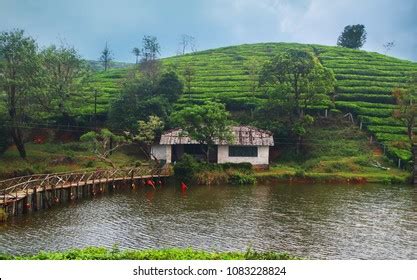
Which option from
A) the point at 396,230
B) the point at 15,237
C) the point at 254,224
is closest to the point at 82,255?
the point at 15,237

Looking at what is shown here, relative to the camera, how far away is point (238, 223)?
2702cm

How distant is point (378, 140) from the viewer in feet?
169

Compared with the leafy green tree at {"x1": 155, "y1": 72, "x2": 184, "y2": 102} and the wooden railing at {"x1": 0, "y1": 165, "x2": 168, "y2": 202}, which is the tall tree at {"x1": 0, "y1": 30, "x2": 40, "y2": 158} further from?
the leafy green tree at {"x1": 155, "y1": 72, "x2": 184, "y2": 102}

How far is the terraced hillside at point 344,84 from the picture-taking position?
55.6m

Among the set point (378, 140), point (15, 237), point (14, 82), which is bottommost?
point (15, 237)

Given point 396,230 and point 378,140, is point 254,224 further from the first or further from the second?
point 378,140

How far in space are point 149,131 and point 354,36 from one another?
7303 centimetres

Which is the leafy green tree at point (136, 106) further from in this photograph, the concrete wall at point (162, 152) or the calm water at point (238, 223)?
the calm water at point (238, 223)

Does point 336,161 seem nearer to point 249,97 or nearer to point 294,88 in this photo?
point 294,88

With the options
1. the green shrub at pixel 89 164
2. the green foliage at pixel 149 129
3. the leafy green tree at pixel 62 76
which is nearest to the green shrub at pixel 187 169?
the green foliage at pixel 149 129

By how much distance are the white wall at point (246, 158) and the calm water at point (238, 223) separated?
9.11 meters

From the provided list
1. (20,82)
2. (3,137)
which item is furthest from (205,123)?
(3,137)

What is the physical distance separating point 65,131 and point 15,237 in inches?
1324

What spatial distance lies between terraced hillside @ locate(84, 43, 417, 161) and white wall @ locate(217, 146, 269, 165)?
12028 mm
